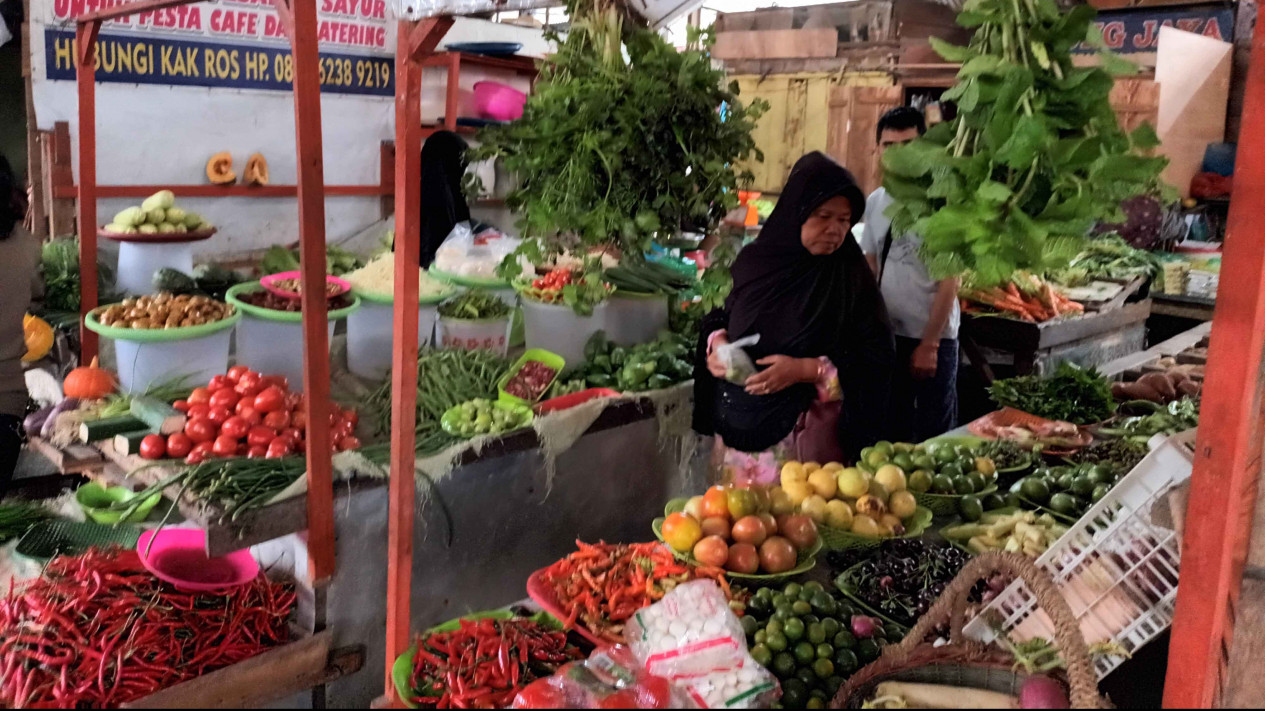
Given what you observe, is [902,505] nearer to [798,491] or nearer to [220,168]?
[798,491]

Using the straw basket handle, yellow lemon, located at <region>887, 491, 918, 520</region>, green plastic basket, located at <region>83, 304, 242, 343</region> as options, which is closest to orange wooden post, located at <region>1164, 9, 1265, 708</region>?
the straw basket handle

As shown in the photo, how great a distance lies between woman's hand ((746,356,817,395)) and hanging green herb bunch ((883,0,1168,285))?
1.74 metres

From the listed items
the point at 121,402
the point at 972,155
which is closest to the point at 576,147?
the point at 972,155

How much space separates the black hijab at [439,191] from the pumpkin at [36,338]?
78.7 inches

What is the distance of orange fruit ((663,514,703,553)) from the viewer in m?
2.50

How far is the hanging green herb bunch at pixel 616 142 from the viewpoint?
2.03 meters

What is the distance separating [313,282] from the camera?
2.50 meters

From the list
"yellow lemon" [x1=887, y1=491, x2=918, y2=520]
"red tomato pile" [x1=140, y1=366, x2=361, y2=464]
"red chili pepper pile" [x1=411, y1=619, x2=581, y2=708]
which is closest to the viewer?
"red chili pepper pile" [x1=411, y1=619, x2=581, y2=708]

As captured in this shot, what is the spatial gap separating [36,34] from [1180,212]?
9.19m

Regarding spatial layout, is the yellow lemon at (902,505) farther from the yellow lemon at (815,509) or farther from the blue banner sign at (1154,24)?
the blue banner sign at (1154,24)

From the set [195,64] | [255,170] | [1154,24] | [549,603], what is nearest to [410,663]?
[549,603]

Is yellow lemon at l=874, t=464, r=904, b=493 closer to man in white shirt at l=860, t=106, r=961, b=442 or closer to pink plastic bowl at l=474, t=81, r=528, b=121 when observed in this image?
man in white shirt at l=860, t=106, r=961, b=442

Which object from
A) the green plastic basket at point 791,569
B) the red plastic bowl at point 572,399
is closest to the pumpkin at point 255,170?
the red plastic bowl at point 572,399

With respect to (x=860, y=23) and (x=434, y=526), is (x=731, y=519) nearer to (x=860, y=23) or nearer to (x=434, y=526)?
(x=434, y=526)
